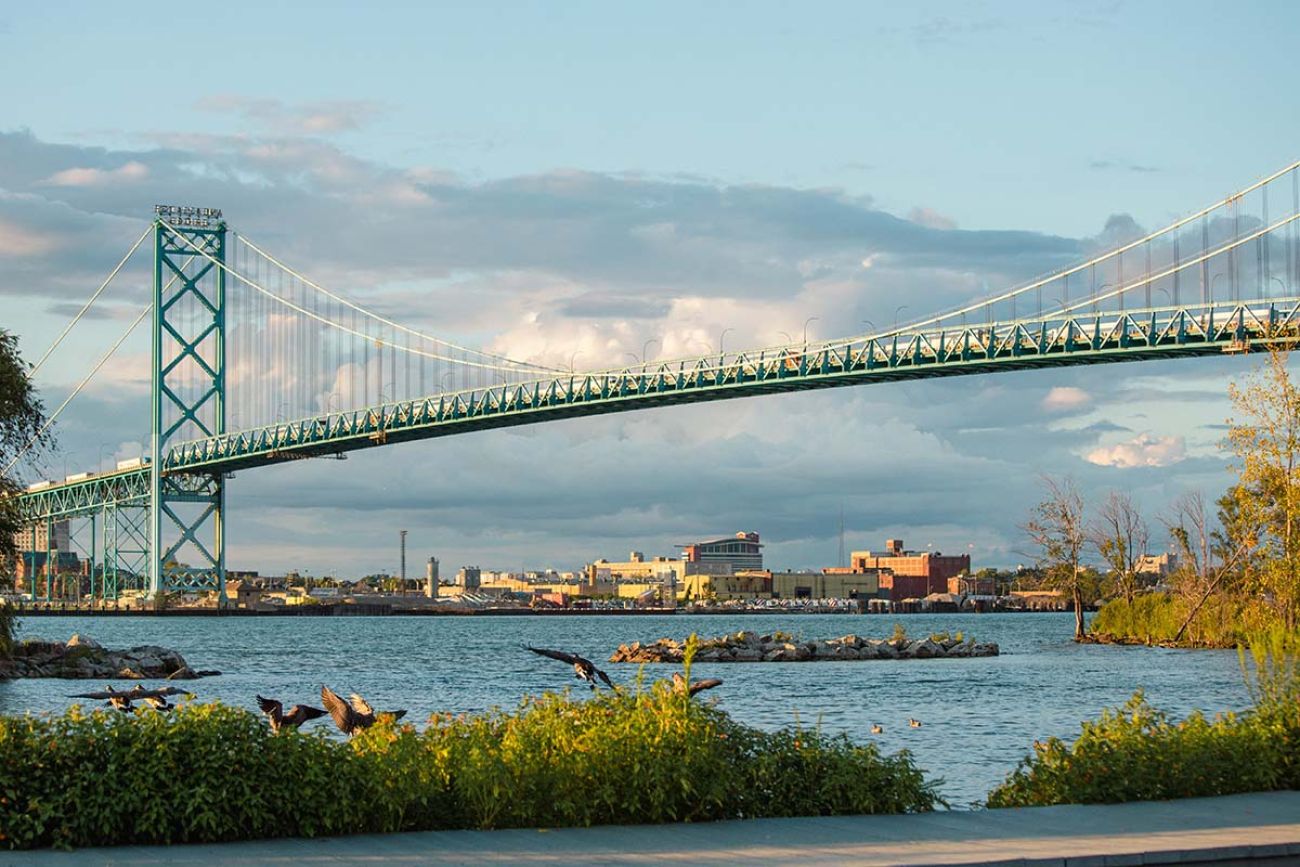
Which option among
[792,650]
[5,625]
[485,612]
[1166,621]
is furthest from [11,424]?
[485,612]

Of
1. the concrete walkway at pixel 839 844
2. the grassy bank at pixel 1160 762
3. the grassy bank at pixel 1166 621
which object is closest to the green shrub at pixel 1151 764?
the grassy bank at pixel 1160 762

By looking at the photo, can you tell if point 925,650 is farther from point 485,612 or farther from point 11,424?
point 485,612

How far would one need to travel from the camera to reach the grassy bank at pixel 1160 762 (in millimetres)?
9859

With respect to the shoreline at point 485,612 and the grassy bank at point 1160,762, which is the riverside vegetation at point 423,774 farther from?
the shoreline at point 485,612

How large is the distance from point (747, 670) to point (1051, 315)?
15565 mm

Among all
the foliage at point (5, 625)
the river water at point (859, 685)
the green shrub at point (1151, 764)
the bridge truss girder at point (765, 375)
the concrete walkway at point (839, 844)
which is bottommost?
the river water at point (859, 685)

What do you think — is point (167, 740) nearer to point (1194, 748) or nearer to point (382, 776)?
point (382, 776)

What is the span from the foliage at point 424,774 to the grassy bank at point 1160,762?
89cm

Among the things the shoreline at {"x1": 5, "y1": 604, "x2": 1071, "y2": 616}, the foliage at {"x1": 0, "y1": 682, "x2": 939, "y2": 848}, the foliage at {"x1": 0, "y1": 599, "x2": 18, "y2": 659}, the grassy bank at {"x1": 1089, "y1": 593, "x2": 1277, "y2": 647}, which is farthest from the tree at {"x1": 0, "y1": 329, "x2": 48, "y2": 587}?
the shoreline at {"x1": 5, "y1": 604, "x2": 1071, "y2": 616}

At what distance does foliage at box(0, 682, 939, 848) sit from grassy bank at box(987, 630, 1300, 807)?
0.89 metres

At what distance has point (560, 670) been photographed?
37.8 meters

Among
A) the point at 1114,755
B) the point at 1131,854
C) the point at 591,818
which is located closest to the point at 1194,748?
the point at 1114,755

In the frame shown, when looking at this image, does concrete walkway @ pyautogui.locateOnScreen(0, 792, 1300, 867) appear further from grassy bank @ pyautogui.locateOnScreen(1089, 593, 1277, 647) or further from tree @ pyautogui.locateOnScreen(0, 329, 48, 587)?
grassy bank @ pyautogui.locateOnScreen(1089, 593, 1277, 647)

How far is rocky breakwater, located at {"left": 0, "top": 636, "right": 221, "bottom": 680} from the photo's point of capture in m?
33.0
